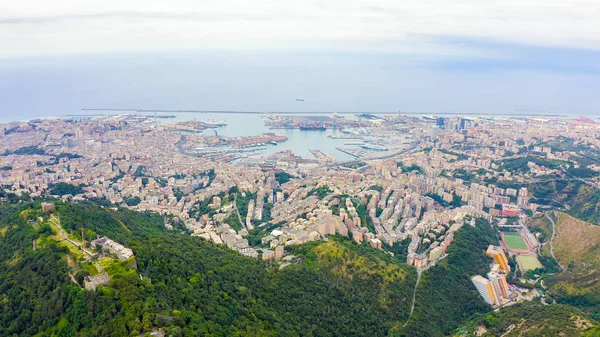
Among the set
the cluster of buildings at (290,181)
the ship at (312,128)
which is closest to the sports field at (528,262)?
the cluster of buildings at (290,181)

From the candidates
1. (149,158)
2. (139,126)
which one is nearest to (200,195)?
(149,158)

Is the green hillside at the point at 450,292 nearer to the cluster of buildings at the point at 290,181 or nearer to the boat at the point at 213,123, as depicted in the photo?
the cluster of buildings at the point at 290,181

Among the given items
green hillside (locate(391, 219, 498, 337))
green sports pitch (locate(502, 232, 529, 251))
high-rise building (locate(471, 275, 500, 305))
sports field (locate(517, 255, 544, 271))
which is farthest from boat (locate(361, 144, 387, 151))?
high-rise building (locate(471, 275, 500, 305))

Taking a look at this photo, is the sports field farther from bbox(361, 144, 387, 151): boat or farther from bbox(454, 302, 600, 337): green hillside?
bbox(361, 144, 387, 151): boat

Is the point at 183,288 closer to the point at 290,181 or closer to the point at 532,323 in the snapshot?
the point at 532,323

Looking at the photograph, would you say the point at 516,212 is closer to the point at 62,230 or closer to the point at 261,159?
the point at 261,159
